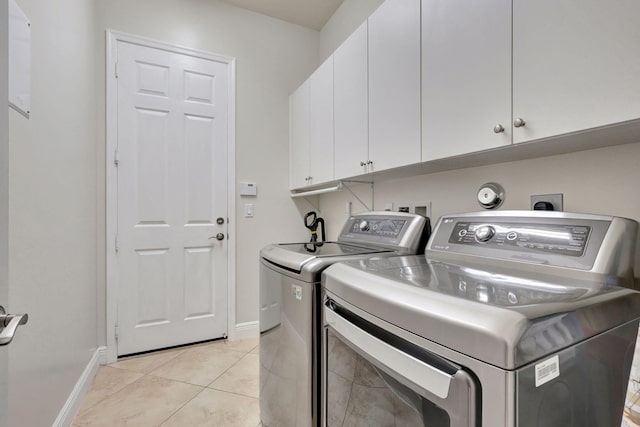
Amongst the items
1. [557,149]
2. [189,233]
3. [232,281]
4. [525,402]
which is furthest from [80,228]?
[557,149]

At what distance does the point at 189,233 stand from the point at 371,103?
177cm

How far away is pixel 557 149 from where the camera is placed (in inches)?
43.0

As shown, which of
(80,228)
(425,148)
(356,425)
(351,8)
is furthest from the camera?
(351,8)

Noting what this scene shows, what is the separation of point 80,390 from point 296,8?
3.21 meters

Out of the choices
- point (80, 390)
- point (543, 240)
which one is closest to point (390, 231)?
point (543, 240)

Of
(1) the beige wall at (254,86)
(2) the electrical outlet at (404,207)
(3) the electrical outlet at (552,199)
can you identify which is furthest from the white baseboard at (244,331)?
(3) the electrical outlet at (552,199)

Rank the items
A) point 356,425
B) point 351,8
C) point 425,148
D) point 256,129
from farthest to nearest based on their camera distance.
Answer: point 256,129 < point 351,8 < point 425,148 < point 356,425

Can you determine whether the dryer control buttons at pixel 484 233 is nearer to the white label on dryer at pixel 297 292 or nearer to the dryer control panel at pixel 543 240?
the dryer control panel at pixel 543 240

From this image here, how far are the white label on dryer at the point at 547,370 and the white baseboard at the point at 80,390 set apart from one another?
76.9 inches

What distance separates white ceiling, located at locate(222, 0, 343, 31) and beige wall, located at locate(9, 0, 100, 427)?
1.28m

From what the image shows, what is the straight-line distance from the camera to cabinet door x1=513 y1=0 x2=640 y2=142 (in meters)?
0.77

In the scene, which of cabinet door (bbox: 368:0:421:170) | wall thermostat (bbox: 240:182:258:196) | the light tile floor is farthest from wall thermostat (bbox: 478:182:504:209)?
wall thermostat (bbox: 240:182:258:196)

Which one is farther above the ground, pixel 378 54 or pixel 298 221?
pixel 378 54

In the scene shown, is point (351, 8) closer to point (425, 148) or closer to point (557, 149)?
point (425, 148)
